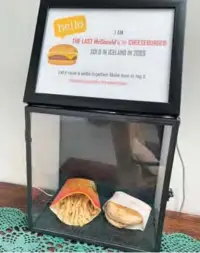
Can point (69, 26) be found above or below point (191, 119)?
above

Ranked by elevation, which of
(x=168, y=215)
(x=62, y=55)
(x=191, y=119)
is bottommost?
(x=168, y=215)

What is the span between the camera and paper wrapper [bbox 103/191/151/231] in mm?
709

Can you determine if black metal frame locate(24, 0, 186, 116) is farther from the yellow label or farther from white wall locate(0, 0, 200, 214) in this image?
white wall locate(0, 0, 200, 214)

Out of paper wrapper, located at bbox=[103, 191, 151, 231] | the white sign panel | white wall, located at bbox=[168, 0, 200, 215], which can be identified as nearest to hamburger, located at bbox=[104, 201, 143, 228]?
paper wrapper, located at bbox=[103, 191, 151, 231]

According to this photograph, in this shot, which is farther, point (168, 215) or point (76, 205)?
point (168, 215)

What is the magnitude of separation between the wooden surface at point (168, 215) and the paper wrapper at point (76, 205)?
15 cm

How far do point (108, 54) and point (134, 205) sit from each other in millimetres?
419

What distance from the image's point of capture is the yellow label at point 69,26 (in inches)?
23.8

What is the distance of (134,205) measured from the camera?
2.42ft

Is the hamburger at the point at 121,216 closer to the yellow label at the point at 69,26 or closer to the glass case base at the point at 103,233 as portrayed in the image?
the glass case base at the point at 103,233

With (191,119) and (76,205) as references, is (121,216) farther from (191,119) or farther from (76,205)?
(191,119)

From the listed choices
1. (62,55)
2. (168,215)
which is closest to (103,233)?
(168,215)

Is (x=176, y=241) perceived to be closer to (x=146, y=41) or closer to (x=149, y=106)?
(x=149, y=106)

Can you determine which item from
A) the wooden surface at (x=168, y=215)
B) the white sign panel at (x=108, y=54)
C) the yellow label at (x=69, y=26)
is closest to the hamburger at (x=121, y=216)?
the wooden surface at (x=168, y=215)
